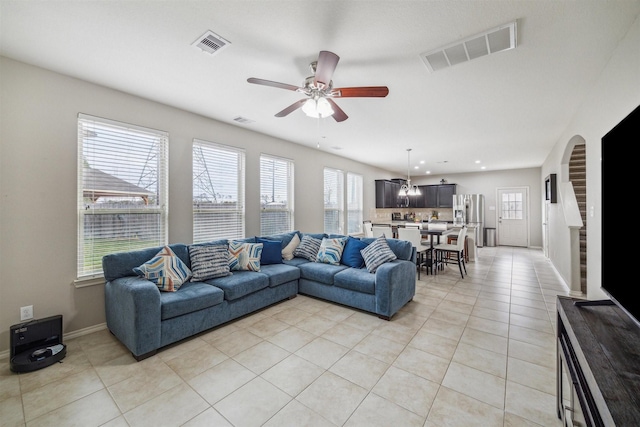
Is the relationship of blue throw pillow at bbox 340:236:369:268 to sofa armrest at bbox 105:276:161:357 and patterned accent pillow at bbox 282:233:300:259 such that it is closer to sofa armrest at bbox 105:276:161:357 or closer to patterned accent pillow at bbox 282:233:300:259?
patterned accent pillow at bbox 282:233:300:259

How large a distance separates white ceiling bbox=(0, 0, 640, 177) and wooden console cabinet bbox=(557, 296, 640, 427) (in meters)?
2.04

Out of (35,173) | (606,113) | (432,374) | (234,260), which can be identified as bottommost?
(432,374)

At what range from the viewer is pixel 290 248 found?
14.7 feet

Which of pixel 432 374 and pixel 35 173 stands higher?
pixel 35 173

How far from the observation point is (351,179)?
7.41m

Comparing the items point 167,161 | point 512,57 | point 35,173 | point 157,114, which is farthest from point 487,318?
point 35,173

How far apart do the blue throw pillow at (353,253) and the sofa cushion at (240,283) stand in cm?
124

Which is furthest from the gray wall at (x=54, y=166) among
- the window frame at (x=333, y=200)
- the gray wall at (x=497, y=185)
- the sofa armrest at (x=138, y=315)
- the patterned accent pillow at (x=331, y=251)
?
the gray wall at (x=497, y=185)

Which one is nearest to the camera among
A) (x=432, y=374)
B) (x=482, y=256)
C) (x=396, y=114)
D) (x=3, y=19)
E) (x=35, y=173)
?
(x=3, y=19)

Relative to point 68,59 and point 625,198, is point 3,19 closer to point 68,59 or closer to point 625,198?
point 68,59

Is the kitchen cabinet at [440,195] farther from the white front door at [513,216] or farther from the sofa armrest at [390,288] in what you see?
the sofa armrest at [390,288]

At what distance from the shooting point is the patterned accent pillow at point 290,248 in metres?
4.42

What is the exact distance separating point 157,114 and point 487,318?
496cm

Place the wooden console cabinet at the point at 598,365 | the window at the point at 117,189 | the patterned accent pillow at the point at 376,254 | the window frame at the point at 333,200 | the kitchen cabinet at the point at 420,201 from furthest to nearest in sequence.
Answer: the kitchen cabinet at the point at 420,201 → the window frame at the point at 333,200 → the patterned accent pillow at the point at 376,254 → the window at the point at 117,189 → the wooden console cabinet at the point at 598,365
